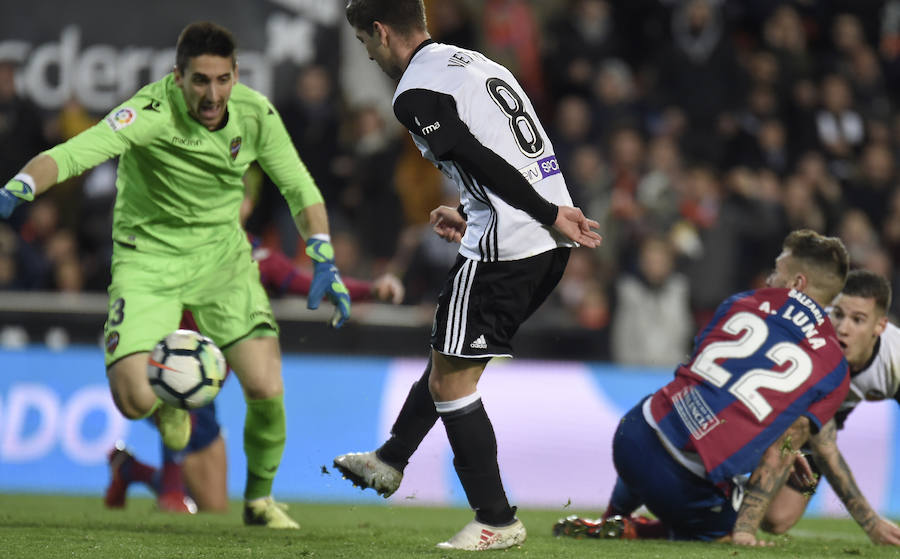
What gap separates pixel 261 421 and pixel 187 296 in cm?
75

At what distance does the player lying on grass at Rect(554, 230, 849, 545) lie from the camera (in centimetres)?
573

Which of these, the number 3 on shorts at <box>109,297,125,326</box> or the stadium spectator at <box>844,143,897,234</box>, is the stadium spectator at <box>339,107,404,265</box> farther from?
the number 3 on shorts at <box>109,297,125,326</box>

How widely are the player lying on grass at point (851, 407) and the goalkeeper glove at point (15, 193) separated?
9.59 feet

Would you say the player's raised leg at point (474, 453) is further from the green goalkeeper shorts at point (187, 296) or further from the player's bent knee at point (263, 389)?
the green goalkeeper shorts at point (187, 296)

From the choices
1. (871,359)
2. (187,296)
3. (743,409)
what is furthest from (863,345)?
(187,296)

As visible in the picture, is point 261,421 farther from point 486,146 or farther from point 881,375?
point 881,375

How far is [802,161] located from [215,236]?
26.3ft

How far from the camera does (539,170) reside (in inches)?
206

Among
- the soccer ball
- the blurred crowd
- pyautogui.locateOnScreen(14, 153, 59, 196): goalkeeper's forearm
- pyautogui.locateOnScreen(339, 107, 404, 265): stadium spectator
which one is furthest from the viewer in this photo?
pyautogui.locateOnScreen(339, 107, 404, 265): stadium spectator

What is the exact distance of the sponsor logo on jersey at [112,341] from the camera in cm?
612

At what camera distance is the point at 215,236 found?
664 centimetres

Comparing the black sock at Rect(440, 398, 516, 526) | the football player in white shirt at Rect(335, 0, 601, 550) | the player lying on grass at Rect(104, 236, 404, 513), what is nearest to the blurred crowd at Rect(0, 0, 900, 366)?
the player lying on grass at Rect(104, 236, 404, 513)

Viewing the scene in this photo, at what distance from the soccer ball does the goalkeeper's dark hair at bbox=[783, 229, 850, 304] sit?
2792 mm

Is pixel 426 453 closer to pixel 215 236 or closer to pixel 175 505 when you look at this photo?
pixel 175 505
